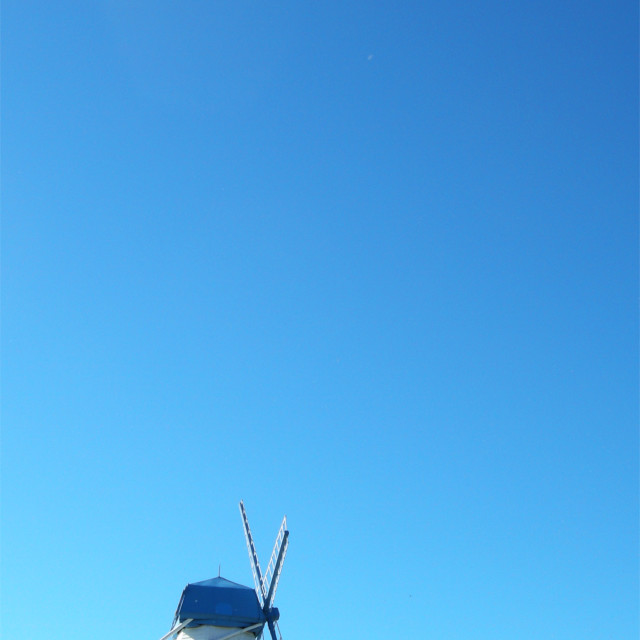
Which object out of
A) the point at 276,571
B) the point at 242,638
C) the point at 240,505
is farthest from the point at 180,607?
the point at 240,505

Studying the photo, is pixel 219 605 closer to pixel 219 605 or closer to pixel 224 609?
pixel 219 605

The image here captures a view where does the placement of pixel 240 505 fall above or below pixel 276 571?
above

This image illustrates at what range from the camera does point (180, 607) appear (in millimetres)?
31406

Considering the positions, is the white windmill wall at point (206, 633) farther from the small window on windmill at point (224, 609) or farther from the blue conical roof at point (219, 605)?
the small window on windmill at point (224, 609)

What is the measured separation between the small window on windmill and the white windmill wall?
672 millimetres

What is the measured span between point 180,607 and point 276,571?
7969mm

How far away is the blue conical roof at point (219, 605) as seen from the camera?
101 feet

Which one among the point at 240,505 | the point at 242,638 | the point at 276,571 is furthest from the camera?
the point at 240,505

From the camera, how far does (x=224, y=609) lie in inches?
1232

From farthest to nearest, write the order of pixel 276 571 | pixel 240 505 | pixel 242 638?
pixel 240 505
pixel 276 571
pixel 242 638

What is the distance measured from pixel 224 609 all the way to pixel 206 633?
4.36 feet

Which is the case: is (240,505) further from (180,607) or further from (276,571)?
(180,607)

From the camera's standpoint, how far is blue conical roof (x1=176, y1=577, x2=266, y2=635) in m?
30.9

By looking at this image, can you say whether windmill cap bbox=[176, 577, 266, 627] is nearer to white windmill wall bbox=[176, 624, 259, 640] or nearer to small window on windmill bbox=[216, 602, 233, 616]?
small window on windmill bbox=[216, 602, 233, 616]
